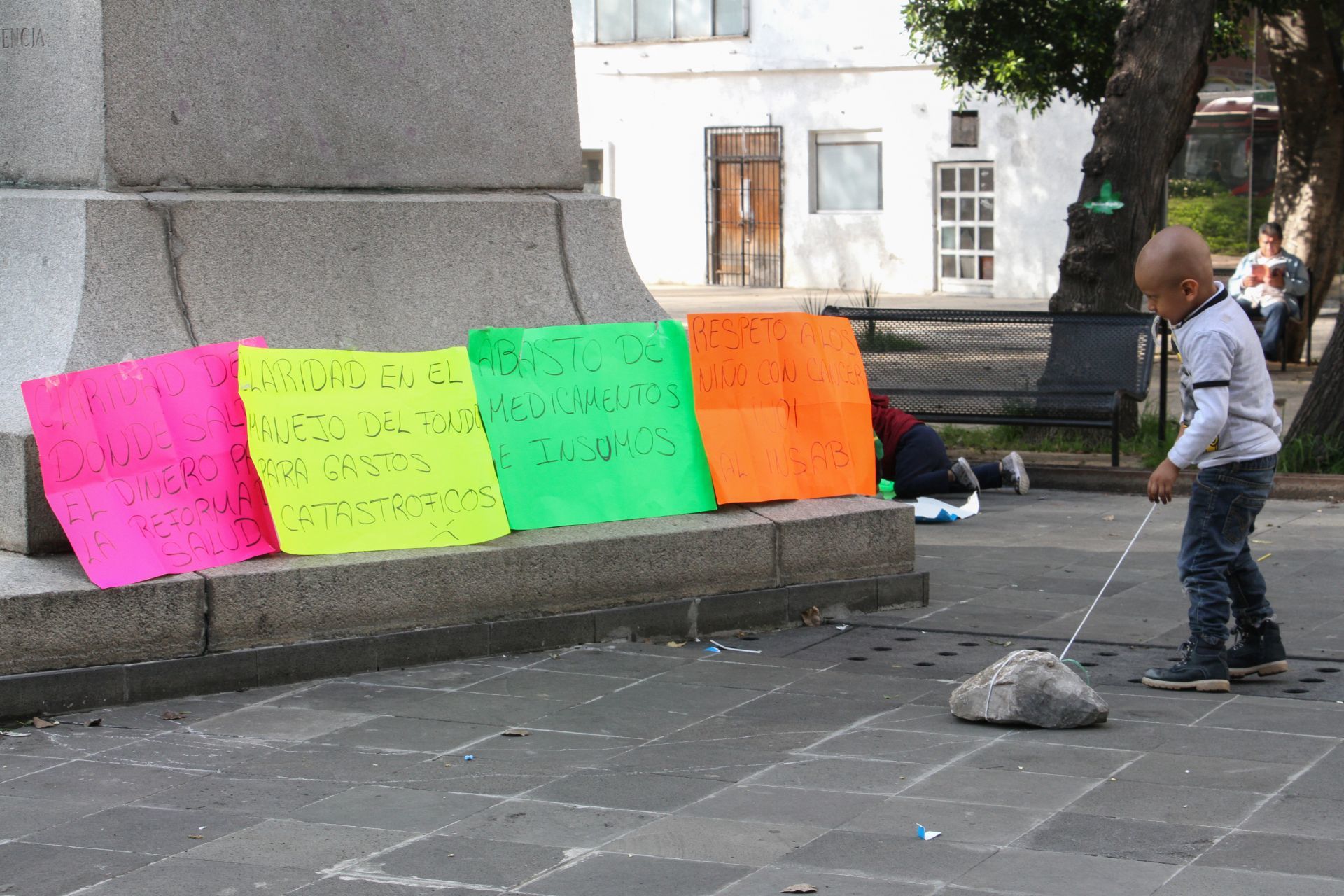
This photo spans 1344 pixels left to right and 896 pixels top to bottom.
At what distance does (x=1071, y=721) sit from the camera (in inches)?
193

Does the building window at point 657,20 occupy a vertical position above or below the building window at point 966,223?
above

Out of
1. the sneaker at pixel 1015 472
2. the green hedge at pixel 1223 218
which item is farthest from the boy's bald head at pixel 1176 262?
the green hedge at pixel 1223 218

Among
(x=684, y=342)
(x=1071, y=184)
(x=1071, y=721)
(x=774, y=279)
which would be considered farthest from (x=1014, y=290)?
(x=1071, y=721)

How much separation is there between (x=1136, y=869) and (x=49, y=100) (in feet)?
14.8

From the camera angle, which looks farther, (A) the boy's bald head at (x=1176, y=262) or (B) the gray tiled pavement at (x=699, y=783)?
(A) the boy's bald head at (x=1176, y=262)

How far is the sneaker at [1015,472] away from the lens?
9.72 metres

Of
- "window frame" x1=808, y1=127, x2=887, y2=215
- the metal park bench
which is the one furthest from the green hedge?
the metal park bench

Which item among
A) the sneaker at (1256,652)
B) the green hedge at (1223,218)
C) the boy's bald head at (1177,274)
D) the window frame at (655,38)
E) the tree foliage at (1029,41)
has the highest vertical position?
the window frame at (655,38)

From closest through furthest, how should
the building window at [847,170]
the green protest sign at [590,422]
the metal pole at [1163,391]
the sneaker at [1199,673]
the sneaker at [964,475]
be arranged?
1. the sneaker at [1199,673]
2. the green protest sign at [590,422]
3. the sneaker at [964,475]
4. the metal pole at [1163,391]
5. the building window at [847,170]

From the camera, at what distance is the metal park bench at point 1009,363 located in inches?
407

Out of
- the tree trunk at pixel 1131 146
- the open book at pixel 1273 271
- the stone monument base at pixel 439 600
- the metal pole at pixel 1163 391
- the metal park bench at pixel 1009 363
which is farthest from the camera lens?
the open book at pixel 1273 271

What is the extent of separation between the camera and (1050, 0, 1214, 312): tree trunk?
441 inches

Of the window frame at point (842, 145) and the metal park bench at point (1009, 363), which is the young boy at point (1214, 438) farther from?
the window frame at point (842, 145)

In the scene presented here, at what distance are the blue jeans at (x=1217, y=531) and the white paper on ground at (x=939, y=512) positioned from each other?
343 centimetres
